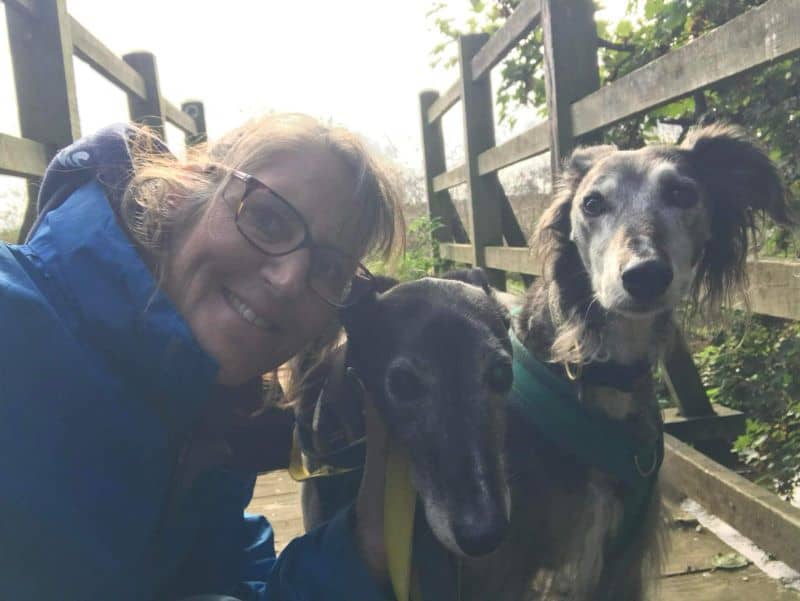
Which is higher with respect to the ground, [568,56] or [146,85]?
[146,85]

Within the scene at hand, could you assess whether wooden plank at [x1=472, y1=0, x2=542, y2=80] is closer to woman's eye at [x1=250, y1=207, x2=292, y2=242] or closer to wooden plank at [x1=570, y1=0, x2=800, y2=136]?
wooden plank at [x1=570, y1=0, x2=800, y2=136]

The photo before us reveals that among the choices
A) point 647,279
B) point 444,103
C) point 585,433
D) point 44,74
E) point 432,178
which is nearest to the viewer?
point 647,279

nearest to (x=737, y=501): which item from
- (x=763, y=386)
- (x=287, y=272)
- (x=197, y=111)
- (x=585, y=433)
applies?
(x=763, y=386)

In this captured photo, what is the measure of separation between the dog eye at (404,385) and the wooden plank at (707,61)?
3.83 feet

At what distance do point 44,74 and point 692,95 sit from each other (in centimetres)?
266

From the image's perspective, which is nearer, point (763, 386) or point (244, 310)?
point (244, 310)

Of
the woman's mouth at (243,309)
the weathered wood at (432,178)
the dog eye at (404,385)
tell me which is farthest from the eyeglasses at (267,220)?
the weathered wood at (432,178)

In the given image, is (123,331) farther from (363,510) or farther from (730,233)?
(730,233)

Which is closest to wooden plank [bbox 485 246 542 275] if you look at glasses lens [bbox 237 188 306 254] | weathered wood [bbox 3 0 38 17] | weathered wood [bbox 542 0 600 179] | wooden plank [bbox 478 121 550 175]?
wooden plank [bbox 478 121 550 175]

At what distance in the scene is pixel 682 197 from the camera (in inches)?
77.7

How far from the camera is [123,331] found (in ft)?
4.39

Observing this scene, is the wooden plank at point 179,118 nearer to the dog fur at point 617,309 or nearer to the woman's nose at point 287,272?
the dog fur at point 617,309

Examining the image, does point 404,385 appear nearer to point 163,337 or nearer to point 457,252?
point 163,337

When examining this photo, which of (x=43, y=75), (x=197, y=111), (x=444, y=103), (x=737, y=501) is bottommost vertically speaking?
(x=737, y=501)
